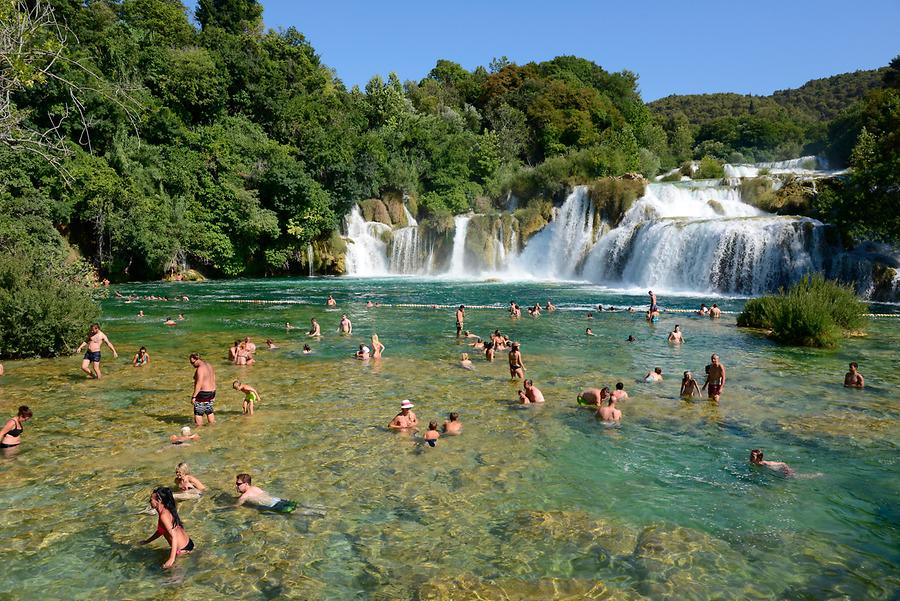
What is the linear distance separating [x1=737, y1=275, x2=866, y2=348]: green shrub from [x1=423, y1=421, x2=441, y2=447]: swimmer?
14776 mm

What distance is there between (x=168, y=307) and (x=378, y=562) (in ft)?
86.2

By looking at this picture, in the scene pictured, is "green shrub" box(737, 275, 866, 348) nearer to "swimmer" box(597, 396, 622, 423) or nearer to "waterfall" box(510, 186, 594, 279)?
"swimmer" box(597, 396, 622, 423)

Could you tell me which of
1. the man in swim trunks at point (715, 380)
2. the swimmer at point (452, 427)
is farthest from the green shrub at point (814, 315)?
the swimmer at point (452, 427)

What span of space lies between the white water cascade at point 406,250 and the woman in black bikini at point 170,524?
43009mm

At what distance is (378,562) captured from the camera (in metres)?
6.73

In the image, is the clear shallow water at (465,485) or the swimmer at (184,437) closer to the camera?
the clear shallow water at (465,485)

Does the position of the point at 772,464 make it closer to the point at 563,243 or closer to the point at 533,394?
the point at 533,394

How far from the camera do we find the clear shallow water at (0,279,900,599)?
6.41 metres

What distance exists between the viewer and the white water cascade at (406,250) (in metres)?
49.5

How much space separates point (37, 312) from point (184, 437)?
9843 mm

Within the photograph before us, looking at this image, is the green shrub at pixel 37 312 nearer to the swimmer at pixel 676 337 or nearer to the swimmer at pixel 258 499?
the swimmer at pixel 258 499

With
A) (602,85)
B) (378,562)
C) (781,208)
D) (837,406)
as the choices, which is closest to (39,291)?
(378,562)

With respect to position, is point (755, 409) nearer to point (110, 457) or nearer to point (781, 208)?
point (110, 457)

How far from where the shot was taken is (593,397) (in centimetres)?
1254
